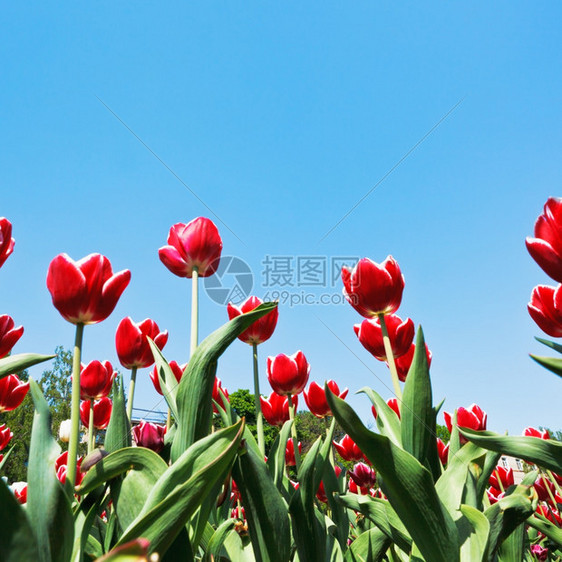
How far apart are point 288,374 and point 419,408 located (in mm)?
1288

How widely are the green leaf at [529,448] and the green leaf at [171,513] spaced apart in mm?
670

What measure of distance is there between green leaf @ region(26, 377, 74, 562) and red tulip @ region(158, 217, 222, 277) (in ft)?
3.25

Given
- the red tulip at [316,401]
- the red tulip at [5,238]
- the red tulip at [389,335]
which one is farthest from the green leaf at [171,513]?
the red tulip at [316,401]

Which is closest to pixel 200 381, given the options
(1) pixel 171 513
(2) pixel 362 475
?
(1) pixel 171 513

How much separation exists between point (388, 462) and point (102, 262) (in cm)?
93

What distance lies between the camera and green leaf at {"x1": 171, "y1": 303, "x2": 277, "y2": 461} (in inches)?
38.7

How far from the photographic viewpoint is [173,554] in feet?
2.88

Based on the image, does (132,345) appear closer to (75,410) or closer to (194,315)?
(194,315)

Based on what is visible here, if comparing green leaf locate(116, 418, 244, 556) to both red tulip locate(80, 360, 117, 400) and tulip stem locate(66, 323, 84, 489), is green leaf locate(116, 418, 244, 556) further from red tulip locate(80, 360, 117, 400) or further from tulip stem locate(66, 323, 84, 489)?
red tulip locate(80, 360, 117, 400)

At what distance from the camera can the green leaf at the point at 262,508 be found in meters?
1.10

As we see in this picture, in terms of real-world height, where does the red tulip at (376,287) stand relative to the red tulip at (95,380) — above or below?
above

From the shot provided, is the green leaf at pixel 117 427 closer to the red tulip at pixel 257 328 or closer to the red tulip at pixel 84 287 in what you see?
the red tulip at pixel 84 287

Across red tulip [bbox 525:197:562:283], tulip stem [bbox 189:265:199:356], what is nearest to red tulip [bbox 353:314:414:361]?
red tulip [bbox 525:197:562:283]

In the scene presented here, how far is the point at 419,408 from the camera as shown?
1185 mm
